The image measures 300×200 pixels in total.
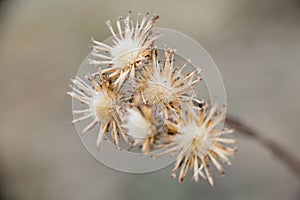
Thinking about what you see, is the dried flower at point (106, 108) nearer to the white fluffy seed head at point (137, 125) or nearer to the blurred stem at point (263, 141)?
the white fluffy seed head at point (137, 125)

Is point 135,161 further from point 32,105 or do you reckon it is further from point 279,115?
point 32,105

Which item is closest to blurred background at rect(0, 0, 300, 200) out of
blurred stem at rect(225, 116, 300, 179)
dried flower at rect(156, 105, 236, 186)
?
blurred stem at rect(225, 116, 300, 179)

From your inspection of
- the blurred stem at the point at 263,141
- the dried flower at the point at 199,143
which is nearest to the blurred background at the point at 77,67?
the blurred stem at the point at 263,141

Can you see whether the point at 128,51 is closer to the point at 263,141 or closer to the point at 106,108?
the point at 106,108

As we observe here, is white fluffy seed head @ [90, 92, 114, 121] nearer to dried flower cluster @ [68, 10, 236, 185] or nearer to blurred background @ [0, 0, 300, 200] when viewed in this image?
dried flower cluster @ [68, 10, 236, 185]

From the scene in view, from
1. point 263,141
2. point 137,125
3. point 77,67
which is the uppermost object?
point 77,67

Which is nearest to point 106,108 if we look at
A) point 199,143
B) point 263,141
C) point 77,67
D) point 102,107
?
point 102,107

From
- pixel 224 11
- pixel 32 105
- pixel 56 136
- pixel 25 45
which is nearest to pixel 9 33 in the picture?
pixel 25 45
